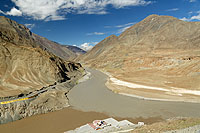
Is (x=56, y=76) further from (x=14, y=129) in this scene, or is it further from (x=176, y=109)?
(x=176, y=109)

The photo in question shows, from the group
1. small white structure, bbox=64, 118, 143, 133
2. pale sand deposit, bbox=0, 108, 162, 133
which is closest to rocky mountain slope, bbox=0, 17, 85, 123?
pale sand deposit, bbox=0, 108, 162, 133

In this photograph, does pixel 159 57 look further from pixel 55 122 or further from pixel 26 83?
pixel 55 122

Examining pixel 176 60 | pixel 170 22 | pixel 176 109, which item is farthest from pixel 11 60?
pixel 170 22

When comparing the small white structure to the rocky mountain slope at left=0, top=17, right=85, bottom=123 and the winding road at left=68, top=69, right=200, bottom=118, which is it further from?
the rocky mountain slope at left=0, top=17, right=85, bottom=123

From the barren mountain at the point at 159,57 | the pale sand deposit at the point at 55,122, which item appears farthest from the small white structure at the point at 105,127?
the barren mountain at the point at 159,57

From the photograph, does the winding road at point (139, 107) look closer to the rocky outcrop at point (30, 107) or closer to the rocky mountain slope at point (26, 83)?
the rocky outcrop at point (30, 107)

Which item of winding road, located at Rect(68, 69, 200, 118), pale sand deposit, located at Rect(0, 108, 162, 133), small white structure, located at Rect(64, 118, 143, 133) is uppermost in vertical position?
small white structure, located at Rect(64, 118, 143, 133)

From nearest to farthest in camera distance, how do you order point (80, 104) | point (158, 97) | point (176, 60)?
1. point (80, 104)
2. point (158, 97)
3. point (176, 60)

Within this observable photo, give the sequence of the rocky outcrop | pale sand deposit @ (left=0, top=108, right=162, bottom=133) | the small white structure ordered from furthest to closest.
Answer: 1. the rocky outcrop
2. pale sand deposit @ (left=0, top=108, right=162, bottom=133)
3. the small white structure

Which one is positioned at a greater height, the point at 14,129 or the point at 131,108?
the point at 14,129
